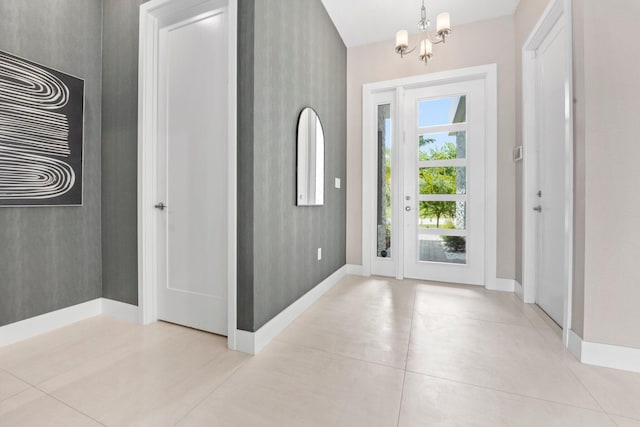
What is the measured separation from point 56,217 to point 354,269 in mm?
2864

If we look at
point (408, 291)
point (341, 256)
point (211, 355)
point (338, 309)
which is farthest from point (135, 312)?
point (408, 291)

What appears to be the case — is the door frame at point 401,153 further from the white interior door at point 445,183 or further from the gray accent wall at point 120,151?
the gray accent wall at point 120,151

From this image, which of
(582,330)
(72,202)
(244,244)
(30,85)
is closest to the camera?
(582,330)

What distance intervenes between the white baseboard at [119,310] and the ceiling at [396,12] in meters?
3.31

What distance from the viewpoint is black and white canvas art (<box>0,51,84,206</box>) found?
1.68 m

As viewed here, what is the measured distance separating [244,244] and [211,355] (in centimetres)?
68

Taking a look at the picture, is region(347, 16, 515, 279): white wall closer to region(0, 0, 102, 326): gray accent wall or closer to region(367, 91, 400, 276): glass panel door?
region(367, 91, 400, 276): glass panel door

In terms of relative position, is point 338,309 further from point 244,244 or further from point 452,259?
point 452,259

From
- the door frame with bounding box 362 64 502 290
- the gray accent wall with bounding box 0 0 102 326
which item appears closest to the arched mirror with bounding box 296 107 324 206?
the door frame with bounding box 362 64 502 290

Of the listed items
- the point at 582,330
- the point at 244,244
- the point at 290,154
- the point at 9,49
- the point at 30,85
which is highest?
the point at 9,49

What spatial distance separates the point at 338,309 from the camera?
231 centimetres

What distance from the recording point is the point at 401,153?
321 cm

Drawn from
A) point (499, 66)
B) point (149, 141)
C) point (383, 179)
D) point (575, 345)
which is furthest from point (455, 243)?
point (149, 141)

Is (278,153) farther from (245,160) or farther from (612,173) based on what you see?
(612,173)
